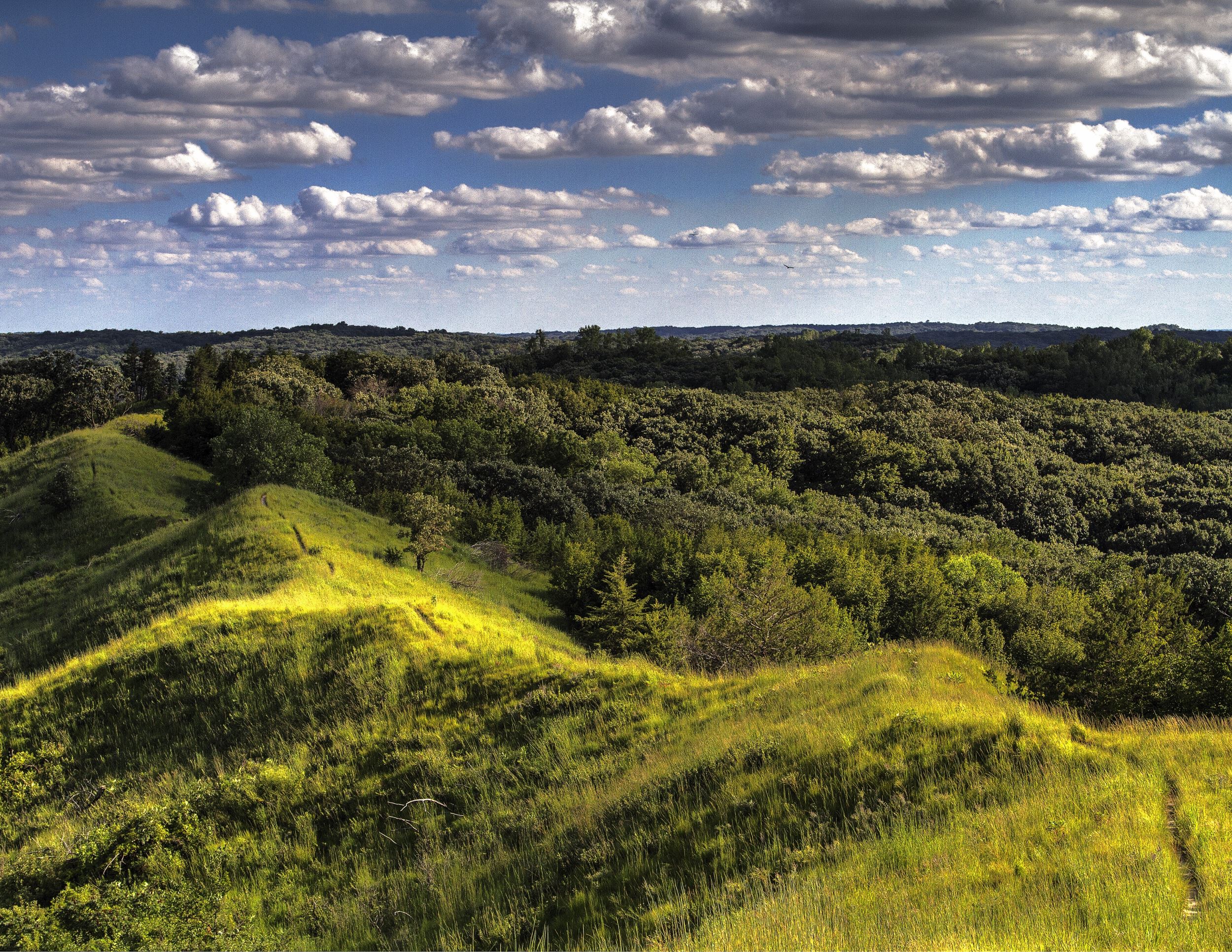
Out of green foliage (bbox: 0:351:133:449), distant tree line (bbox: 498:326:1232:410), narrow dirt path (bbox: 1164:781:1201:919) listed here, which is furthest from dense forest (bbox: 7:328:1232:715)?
narrow dirt path (bbox: 1164:781:1201:919)

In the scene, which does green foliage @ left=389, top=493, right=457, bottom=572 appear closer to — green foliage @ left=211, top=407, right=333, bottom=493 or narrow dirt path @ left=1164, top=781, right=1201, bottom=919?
green foliage @ left=211, top=407, right=333, bottom=493

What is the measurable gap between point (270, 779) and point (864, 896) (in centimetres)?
899

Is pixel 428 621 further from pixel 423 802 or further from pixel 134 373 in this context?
pixel 134 373

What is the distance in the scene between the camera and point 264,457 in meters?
47.3

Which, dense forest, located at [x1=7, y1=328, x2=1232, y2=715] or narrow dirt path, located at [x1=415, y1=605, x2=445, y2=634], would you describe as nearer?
narrow dirt path, located at [x1=415, y1=605, x2=445, y2=634]

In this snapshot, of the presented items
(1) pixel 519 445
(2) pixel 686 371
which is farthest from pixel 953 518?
(2) pixel 686 371

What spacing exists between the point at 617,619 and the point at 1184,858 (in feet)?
84.3

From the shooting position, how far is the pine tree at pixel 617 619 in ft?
100

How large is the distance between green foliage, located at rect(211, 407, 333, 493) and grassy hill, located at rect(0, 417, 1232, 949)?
28874 mm

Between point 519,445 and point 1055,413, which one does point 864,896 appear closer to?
point 519,445

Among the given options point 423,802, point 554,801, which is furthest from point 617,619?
point 554,801

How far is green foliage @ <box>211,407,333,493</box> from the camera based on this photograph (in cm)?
4756

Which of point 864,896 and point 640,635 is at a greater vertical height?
point 864,896

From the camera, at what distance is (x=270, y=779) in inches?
479
